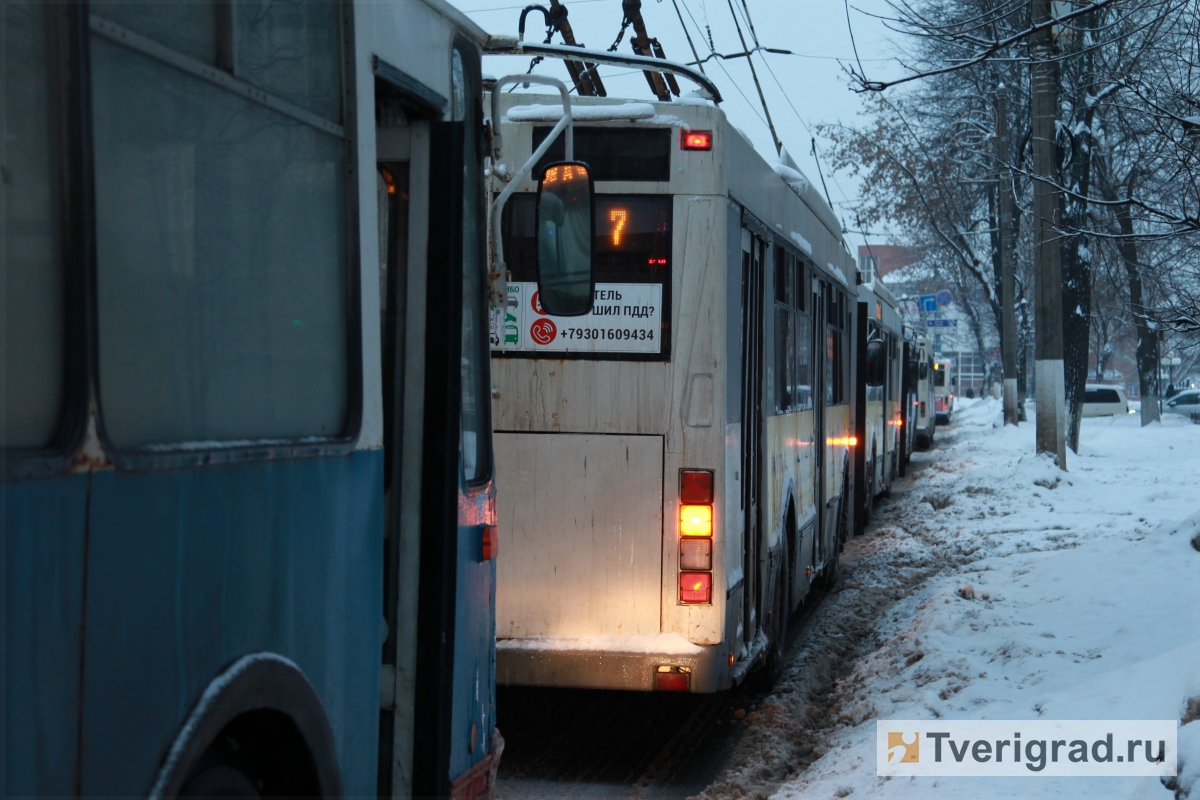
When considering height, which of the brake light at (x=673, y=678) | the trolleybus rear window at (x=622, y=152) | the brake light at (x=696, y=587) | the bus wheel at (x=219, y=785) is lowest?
the brake light at (x=673, y=678)

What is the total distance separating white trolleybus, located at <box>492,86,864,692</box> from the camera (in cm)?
597

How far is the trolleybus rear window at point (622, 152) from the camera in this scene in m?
6.06

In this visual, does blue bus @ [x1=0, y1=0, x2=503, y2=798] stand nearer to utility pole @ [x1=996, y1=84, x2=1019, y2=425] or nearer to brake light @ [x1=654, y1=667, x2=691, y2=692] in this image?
brake light @ [x1=654, y1=667, x2=691, y2=692]

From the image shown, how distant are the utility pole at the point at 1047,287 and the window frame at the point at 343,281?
15.4m

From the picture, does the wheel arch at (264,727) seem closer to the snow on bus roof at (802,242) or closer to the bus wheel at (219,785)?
the bus wheel at (219,785)

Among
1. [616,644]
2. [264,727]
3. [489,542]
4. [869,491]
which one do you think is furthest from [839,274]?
[264,727]

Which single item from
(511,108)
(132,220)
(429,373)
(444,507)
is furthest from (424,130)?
(511,108)

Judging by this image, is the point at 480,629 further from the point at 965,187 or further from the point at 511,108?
the point at 965,187

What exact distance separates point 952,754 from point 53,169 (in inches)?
187

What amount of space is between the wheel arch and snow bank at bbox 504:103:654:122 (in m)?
3.93

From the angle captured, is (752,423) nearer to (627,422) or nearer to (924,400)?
(627,422)

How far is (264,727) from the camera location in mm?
2633

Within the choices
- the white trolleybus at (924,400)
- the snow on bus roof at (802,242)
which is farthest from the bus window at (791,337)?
the white trolleybus at (924,400)

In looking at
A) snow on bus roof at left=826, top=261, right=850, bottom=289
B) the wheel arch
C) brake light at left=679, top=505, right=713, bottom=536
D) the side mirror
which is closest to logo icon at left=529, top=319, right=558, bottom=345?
brake light at left=679, top=505, right=713, bottom=536
